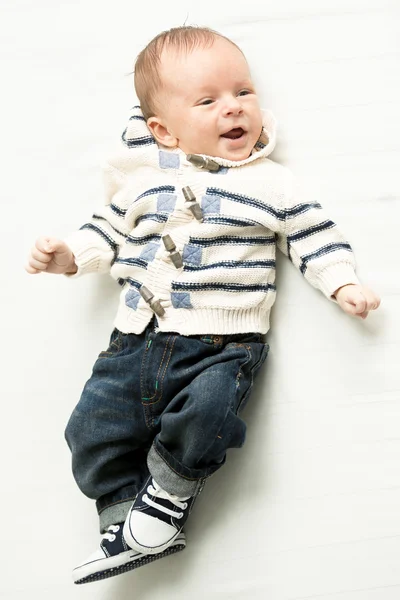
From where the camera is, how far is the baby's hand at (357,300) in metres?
1.12

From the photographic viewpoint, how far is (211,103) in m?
1.19

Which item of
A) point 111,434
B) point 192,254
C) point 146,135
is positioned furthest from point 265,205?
point 111,434

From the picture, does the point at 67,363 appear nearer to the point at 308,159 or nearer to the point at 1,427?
the point at 1,427

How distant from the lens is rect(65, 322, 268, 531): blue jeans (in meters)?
1.08

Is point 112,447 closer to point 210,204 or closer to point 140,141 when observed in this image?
point 210,204

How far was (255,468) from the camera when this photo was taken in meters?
1.21

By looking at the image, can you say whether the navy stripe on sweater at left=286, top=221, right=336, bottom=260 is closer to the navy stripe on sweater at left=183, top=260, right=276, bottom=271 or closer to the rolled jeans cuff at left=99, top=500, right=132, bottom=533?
the navy stripe on sweater at left=183, top=260, right=276, bottom=271

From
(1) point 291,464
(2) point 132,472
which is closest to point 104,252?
(2) point 132,472

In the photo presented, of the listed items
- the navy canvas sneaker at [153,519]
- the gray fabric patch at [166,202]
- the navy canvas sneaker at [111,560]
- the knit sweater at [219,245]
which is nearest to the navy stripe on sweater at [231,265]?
the knit sweater at [219,245]

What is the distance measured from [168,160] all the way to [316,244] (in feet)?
0.98

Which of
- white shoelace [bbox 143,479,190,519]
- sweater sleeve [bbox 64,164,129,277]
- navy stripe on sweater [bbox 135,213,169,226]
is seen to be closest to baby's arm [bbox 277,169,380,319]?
navy stripe on sweater [bbox 135,213,169,226]

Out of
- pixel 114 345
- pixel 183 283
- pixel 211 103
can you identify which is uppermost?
pixel 211 103

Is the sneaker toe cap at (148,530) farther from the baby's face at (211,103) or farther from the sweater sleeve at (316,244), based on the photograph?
the baby's face at (211,103)

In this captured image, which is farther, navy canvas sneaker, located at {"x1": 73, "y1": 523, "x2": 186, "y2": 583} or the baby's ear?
the baby's ear
